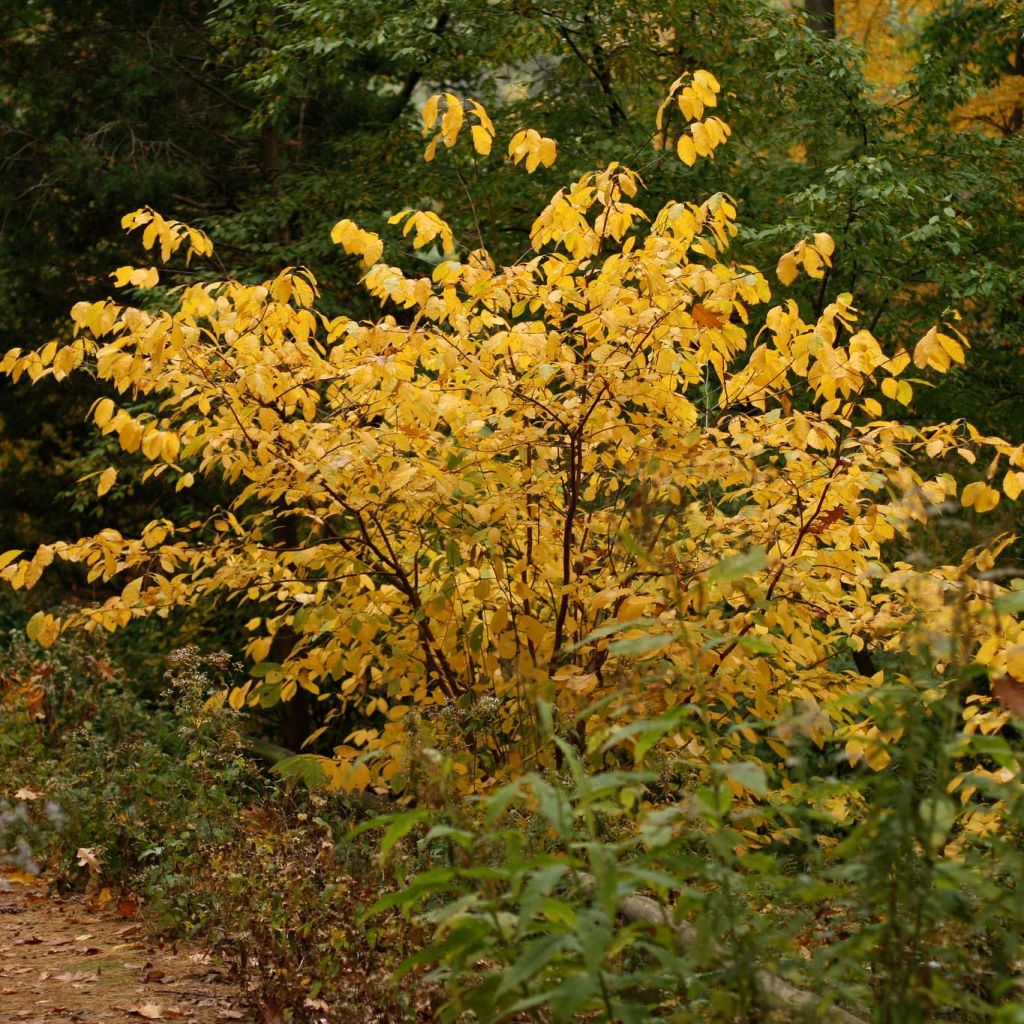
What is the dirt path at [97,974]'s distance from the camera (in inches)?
147

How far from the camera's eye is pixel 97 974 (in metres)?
4.21

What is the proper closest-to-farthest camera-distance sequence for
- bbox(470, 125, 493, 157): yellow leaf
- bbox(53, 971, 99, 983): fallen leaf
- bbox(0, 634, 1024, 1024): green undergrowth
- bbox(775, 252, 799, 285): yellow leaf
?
1. bbox(0, 634, 1024, 1024): green undergrowth
2. bbox(775, 252, 799, 285): yellow leaf
3. bbox(470, 125, 493, 157): yellow leaf
4. bbox(53, 971, 99, 983): fallen leaf

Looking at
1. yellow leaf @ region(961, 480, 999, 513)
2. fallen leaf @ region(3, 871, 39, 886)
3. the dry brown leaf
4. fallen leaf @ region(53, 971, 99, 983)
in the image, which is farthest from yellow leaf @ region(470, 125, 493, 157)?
fallen leaf @ region(3, 871, 39, 886)

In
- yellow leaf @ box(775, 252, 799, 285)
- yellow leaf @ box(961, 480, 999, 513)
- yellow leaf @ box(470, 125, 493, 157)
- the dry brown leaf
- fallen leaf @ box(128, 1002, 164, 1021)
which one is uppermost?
yellow leaf @ box(470, 125, 493, 157)

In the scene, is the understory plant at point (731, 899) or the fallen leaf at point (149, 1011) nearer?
the understory plant at point (731, 899)

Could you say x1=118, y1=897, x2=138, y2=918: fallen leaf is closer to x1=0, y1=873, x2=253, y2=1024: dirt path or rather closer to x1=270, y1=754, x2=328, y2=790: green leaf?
x1=0, y1=873, x2=253, y2=1024: dirt path

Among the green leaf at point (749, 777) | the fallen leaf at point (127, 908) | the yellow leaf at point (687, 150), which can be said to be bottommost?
the fallen leaf at point (127, 908)

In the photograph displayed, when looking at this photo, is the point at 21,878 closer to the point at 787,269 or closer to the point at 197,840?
the point at 197,840

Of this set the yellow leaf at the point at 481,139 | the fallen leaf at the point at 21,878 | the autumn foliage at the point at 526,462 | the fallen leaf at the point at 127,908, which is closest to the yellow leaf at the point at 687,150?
the autumn foliage at the point at 526,462

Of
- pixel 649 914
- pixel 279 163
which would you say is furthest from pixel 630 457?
pixel 279 163

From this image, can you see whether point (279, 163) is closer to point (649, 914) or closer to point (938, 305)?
point (938, 305)

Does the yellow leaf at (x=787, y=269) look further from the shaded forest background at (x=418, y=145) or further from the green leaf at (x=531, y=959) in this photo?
the shaded forest background at (x=418, y=145)

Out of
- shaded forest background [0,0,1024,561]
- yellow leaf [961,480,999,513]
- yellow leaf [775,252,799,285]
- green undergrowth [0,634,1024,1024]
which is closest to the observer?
green undergrowth [0,634,1024,1024]

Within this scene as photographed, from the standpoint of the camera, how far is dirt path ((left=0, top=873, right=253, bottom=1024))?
3.74m
